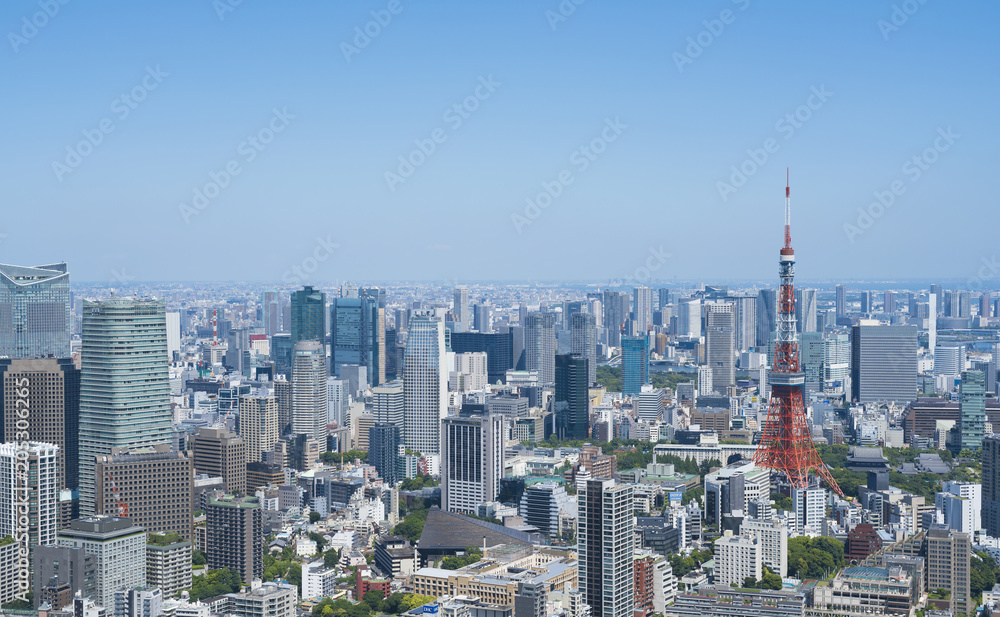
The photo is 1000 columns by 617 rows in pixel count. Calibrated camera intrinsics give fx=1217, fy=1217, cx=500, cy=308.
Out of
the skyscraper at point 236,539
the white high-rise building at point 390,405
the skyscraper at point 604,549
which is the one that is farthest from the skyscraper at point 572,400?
the skyscraper at point 604,549

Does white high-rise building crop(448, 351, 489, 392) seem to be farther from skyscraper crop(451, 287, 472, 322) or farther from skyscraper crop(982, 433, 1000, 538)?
skyscraper crop(982, 433, 1000, 538)

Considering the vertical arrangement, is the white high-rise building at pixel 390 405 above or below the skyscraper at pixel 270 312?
below

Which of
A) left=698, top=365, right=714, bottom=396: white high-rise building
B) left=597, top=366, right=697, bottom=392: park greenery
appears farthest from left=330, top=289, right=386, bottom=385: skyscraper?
left=698, top=365, right=714, bottom=396: white high-rise building

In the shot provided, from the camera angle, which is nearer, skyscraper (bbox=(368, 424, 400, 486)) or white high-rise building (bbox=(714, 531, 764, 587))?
white high-rise building (bbox=(714, 531, 764, 587))

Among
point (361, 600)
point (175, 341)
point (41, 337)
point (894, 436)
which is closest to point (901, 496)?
point (894, 436)

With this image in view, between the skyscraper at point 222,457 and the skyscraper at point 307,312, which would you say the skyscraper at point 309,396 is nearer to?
the skyscraper at point 222,457
